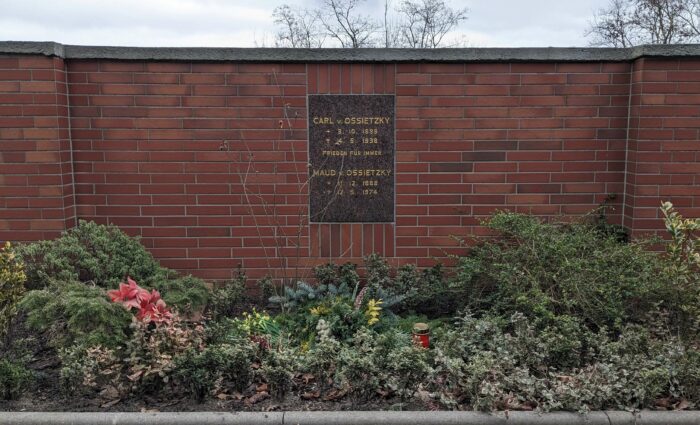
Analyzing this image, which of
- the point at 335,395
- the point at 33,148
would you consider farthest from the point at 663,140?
the point at 33,148

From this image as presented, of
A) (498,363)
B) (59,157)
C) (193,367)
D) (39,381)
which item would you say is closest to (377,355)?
(498,363)

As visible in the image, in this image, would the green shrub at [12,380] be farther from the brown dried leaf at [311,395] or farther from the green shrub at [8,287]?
the brown dried leaf at [311,395]

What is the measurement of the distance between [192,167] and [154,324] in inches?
74.7

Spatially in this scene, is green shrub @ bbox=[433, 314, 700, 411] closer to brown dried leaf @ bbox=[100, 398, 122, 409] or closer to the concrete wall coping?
brown dried leaf @ bbox=[100, 398, 122, 409]

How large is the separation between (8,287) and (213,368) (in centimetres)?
145

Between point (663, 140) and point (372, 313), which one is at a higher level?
point (663, 140)

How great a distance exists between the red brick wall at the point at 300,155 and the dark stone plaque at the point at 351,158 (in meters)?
0.09

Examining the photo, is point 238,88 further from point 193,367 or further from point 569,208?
point 569,208

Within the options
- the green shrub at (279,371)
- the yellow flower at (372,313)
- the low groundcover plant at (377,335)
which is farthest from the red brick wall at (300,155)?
the green shrub at (279,371)

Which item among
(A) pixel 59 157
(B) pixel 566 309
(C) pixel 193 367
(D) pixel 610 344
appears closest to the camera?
(C) pixel 193 367

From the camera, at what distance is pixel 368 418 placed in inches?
122

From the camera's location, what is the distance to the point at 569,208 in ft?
17.5

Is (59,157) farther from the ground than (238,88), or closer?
closer

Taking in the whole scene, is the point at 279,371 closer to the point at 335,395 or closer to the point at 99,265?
the point at 335,395
